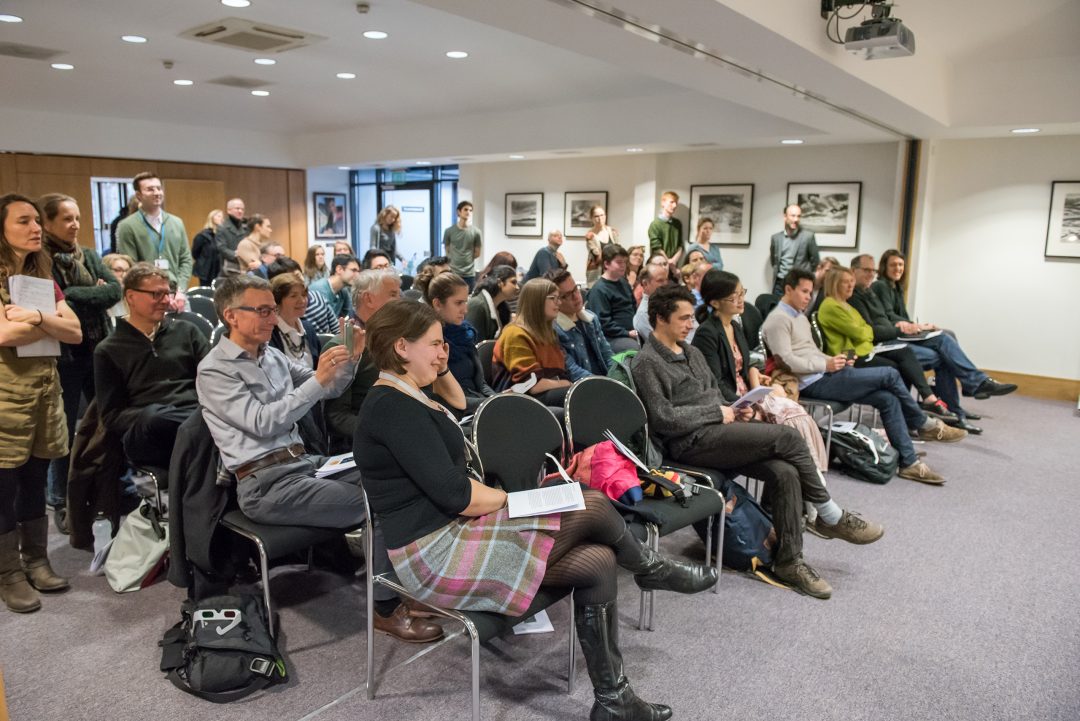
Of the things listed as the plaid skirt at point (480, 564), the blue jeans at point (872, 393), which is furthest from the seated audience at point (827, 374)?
the plaid skirt at point (480, 564)

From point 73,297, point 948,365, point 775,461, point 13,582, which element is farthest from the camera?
point 948,365

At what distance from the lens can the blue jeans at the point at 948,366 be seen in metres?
6.08

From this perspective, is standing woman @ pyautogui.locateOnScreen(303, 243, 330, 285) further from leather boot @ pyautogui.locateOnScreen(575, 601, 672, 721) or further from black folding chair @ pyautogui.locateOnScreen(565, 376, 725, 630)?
leather boot @ pyautogui.locateOnScreen(575, 601, 672, 721)

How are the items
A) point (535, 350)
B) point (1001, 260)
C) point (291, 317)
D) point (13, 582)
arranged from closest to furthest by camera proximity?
point (13, 582) → point (291, 317) → point (535, 350) → point (1001, 260)

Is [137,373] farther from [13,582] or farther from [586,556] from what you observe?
[586,556]

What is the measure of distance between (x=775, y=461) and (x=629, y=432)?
26.5 inches

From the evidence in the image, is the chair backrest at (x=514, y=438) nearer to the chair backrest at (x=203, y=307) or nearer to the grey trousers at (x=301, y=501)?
the grey trousers at (x=301, y=501)

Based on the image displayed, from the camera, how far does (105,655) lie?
108 inches

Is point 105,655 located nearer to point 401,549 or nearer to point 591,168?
point 401,549

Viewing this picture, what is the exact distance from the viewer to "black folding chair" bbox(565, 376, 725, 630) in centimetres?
305

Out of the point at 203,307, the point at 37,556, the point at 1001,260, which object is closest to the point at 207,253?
the point at 203,307

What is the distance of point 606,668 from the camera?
2.36 metres

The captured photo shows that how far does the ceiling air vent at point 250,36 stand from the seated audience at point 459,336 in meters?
3.63

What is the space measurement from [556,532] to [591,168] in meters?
9.04
